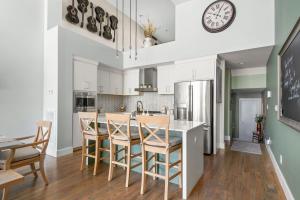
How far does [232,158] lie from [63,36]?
4809 mm

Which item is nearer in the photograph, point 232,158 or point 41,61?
point 232,158

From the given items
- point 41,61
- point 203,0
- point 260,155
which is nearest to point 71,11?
point 41,61

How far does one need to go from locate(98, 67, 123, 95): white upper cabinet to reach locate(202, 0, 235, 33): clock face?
3.20 meters

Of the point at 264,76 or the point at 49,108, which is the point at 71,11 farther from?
the point at 264,76

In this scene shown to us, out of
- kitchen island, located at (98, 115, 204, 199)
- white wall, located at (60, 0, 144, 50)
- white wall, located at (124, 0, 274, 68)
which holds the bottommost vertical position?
kitchen island, located at (98, 115, 204, 199)

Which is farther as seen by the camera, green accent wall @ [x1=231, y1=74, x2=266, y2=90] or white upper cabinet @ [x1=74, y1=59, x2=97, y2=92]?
green accent wall @ [x1=231, y1=74, x2=266, y2=90]

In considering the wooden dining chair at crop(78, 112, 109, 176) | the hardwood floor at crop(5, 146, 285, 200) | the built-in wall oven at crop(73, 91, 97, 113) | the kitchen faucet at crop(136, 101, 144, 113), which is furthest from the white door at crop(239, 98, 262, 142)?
the wooden dining chair at crop(78, 112, 109, 176)

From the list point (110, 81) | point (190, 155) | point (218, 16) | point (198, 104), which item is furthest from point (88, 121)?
point (218, 16)

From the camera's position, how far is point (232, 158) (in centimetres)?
375

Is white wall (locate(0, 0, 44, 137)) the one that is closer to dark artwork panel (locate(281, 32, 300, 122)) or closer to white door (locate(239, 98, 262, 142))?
dark artwork panel (locate(281, 32, 300, 122))

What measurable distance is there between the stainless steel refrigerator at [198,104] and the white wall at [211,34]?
2.65 ft

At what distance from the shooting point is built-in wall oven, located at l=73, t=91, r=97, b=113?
418 cm

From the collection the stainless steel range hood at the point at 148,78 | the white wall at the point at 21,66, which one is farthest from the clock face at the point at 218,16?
the white wall at the point at 21,66

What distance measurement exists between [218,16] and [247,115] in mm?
4176
